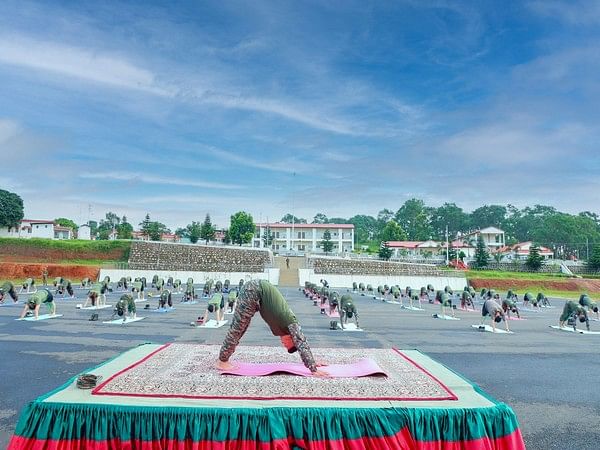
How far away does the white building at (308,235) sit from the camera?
82.6 metres

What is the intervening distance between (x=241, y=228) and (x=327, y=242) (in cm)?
1576

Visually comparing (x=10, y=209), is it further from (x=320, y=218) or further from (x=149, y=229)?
(x=320, y=218)

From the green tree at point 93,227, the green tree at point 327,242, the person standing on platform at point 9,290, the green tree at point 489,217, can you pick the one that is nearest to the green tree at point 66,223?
the green tree at point 93,227

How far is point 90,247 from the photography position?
5169 centimetres

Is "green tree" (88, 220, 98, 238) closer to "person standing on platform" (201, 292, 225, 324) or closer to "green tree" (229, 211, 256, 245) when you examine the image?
"green tree" (229, 211, 256, 245)

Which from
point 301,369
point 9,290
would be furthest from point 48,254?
point 301,369

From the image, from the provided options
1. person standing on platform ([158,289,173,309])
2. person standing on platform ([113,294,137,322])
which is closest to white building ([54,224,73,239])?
person standing on platform ([158,289,173,309])

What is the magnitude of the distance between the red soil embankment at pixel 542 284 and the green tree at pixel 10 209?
64.4 meters

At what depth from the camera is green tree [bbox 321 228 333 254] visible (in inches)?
2872

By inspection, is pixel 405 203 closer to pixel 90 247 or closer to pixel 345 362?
pixel 90 247

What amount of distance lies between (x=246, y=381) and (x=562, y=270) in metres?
58.4

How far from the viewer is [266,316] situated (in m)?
5.97

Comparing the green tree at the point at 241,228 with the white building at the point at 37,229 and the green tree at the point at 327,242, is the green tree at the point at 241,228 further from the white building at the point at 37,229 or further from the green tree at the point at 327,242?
the white building at the point at 37,229

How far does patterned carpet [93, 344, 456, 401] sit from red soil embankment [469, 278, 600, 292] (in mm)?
39133
